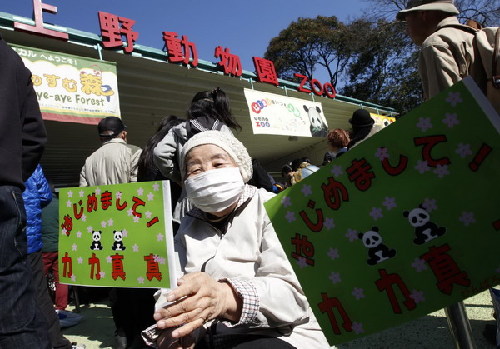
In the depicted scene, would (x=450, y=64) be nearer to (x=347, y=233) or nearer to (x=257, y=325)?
(x=347, y=233)

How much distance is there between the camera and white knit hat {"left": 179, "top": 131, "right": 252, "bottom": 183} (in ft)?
5.08

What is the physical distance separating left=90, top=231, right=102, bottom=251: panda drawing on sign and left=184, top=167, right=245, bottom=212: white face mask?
1.47ft

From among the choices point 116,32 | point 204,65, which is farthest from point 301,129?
point 116,32

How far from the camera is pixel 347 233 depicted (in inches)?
34.4

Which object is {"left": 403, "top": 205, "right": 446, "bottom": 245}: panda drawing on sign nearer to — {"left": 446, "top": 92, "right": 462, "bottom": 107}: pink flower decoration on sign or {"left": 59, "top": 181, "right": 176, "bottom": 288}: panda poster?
{"left": 446, "top": 92, "right": 462, "bottom": 107}: pink flower decoration on sign

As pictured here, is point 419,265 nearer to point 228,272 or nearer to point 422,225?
point 422,225

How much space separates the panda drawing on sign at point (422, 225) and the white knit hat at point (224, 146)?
2.89 ft

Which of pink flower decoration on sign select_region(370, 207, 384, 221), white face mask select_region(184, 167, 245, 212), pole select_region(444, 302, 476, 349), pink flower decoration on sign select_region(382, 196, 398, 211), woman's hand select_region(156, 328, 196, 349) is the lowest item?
pole select_region(444, 302, 476, 349)

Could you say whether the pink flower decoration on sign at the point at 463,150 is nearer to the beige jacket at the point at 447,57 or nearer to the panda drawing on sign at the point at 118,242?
the beige jacket at the point at 447,57

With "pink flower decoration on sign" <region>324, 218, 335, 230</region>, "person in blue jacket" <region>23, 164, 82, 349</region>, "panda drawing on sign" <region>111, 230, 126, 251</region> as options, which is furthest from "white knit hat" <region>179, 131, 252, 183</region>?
"person in blue jacket" <region>23, 164, 82, 349</region>

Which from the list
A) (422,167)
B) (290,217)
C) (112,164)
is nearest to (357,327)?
(290,217)

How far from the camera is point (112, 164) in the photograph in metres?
3.11

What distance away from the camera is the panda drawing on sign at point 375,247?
0.83m

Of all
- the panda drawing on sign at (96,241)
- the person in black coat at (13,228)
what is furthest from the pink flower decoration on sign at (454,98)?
the person in black coat at (13,228)
